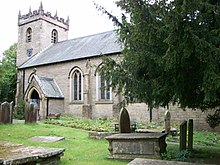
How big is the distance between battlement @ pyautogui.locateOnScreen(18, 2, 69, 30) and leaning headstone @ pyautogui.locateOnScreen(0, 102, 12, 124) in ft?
61.2

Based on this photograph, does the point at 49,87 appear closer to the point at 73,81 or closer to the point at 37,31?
the point at 73,81

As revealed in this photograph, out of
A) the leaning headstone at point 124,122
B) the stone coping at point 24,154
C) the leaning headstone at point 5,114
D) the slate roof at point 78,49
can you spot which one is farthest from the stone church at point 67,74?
the stone coping at point 24,154

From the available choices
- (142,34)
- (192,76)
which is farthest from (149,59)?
(192,76)

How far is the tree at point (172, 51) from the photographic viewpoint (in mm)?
4758

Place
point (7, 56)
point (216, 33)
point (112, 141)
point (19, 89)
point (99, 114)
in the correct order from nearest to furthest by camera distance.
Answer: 1. point (216, 33)
2. point (112, 141)
3. point (99, 114)
4. point (19, 89)
5. point (7, 56)

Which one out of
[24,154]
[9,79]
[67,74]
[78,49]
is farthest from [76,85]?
[9,79]

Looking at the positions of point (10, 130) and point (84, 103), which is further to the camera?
point (84, 103)

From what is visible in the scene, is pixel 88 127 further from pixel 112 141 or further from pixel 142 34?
pixel 142 34

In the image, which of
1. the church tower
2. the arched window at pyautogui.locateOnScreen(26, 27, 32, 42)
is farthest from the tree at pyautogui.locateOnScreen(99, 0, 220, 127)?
the arched window at pyautogui.locateOnScreen(26, 27, 32, 42)

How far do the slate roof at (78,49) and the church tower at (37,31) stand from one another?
1.39 m

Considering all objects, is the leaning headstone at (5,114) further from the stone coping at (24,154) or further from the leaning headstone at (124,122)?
the stone coping at (24,154)

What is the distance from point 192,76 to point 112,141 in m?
3.54

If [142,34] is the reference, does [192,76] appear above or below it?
below

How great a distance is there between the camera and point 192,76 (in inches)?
223
